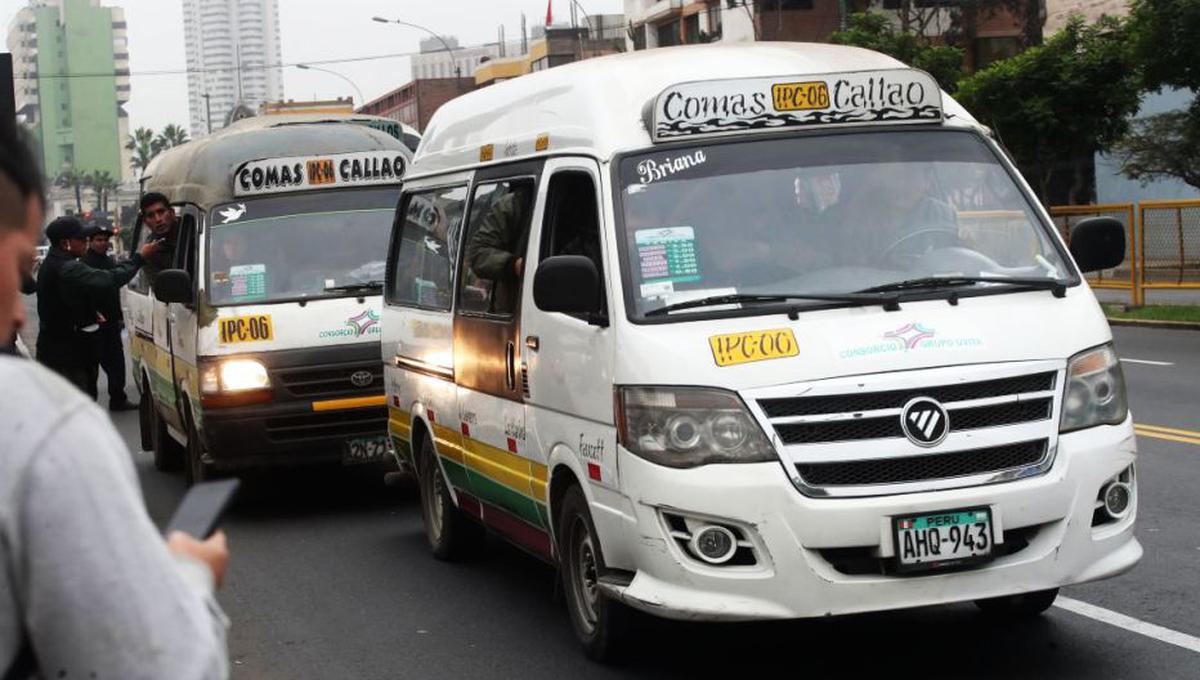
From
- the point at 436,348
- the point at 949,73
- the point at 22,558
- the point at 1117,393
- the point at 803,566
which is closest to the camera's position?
the point at 22,558

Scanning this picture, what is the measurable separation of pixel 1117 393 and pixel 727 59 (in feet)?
6.66

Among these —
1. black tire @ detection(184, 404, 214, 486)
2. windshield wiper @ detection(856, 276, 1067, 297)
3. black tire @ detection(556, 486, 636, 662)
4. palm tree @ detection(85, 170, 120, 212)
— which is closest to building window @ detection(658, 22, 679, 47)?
black tire @ detection(184, 404, 214, 486)

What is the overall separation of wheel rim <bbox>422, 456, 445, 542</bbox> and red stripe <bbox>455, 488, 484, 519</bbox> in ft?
1.33

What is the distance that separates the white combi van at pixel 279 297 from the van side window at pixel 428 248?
121 centimetres

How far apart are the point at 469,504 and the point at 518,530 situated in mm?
839

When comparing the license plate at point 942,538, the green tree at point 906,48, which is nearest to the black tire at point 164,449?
the license plate at point 942,538

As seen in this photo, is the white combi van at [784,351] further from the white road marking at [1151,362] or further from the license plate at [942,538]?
the white road marking at [1151,362]

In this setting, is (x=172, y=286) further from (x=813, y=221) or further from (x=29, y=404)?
(x=29, y=404)

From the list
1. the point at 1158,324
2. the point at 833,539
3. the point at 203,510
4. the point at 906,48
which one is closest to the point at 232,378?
the point at 833,539

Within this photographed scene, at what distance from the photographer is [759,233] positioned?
21.8 ft

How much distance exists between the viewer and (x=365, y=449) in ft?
36.9

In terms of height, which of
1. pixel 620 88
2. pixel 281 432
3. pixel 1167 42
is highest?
pixel 1167 42

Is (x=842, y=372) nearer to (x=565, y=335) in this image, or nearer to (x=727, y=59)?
(x=565, y=335)

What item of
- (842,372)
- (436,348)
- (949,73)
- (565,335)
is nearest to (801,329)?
(842,372)
